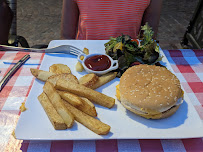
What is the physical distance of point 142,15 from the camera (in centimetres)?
279

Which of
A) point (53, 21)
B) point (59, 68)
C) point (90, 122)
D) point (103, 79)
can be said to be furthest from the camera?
point (53, 21)

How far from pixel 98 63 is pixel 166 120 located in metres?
0.86

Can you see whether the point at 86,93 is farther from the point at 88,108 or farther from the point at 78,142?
the point at 78,142

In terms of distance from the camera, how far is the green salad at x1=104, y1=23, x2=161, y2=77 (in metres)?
2.03

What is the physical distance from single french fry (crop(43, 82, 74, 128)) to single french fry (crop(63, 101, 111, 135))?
54 millimetres

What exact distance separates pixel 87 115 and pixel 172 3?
751 centimetres

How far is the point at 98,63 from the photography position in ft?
6.48

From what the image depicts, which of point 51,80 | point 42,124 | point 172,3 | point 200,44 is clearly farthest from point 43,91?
point 172,3

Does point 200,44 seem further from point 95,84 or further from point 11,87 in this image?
point 11,87

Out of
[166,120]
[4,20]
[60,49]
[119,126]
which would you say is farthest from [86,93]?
[4,20]

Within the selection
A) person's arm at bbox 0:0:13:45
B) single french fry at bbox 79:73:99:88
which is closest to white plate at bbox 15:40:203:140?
single french fry at bbox 79:73:99:88

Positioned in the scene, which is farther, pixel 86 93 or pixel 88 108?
pixel 86 93

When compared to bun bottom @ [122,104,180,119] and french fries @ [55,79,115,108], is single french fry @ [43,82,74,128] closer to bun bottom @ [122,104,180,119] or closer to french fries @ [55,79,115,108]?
french fries @ [55,79,115,108]

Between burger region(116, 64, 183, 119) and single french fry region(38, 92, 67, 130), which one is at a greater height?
burger region(116, 64, 183, 119)
